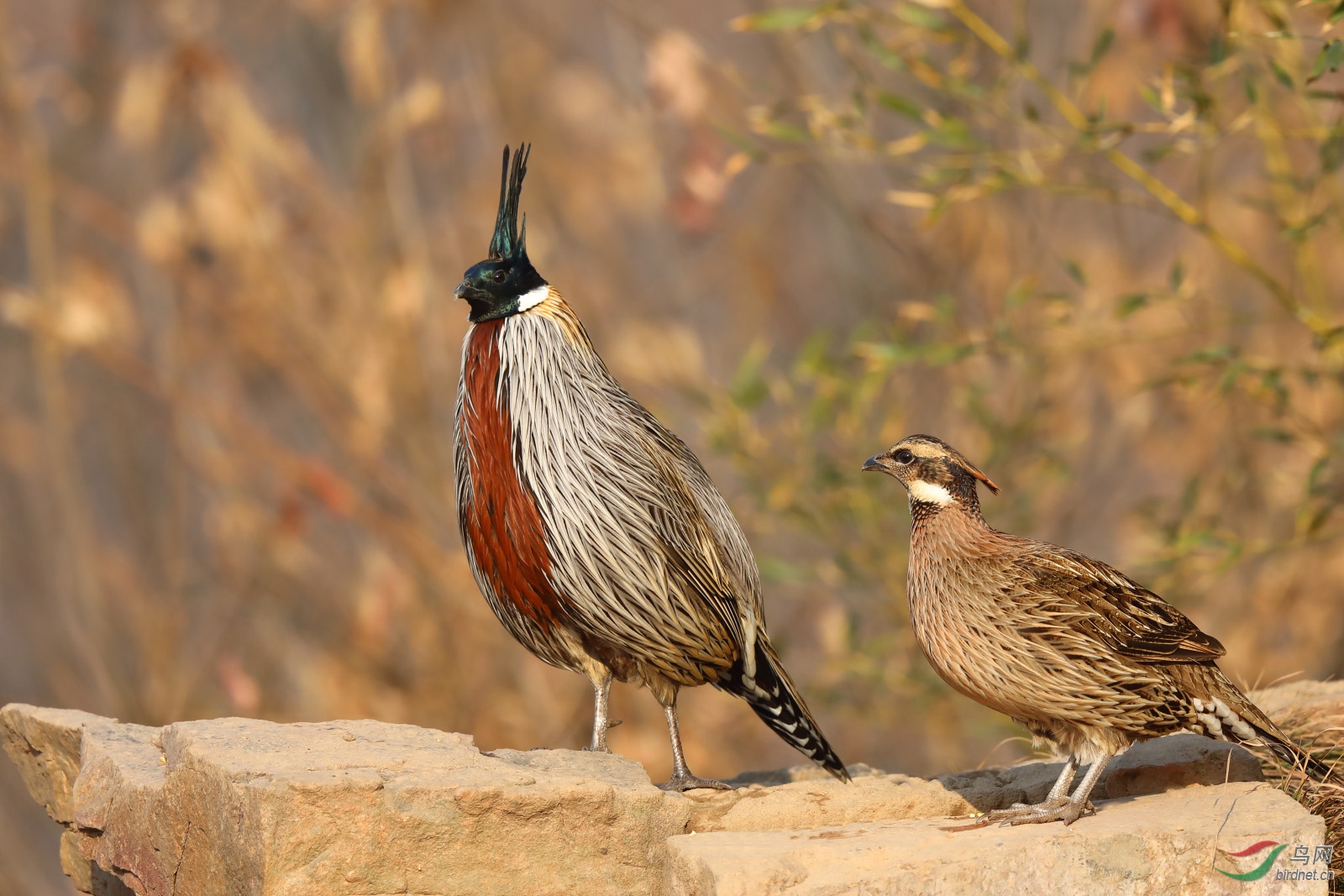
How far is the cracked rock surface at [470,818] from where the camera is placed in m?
3.77

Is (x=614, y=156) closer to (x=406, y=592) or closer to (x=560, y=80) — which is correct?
(x=560, y=80)

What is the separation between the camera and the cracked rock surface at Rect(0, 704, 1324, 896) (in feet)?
12.4

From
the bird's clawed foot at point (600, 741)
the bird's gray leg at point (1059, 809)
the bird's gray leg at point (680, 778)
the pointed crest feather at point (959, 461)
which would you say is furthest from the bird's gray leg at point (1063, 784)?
the bird's clawed foot at point (600, 741)

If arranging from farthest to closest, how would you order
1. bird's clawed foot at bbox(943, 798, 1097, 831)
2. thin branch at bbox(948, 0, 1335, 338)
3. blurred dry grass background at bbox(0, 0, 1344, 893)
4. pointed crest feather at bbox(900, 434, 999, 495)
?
blurred dry grass background at bbox(0, 0, 1344, 893)
thin branch at bbox(948, 0, 1335, 338)
pointed crest feather at bbox(900, 434, 999, 495)
bird's clawed foot at bbox(943, 798, 1097, 831)

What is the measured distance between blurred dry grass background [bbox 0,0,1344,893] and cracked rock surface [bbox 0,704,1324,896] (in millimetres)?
2409

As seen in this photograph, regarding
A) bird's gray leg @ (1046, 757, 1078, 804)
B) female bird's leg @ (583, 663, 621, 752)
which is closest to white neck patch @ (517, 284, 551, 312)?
female bird's leg @ (583, 663, 621, 752)

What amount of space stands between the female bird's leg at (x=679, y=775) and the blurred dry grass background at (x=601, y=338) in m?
2.11

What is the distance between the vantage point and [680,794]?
4.43 m

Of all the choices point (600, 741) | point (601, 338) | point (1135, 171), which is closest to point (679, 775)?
point (600, 741)

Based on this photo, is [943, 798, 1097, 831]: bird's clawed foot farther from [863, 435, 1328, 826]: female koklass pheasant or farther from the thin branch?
the thin branch

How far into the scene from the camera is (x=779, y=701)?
498 cm

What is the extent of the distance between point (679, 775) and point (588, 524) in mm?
874

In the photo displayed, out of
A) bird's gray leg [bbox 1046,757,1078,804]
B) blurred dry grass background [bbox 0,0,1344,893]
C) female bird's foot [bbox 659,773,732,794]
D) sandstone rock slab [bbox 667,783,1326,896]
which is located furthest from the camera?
blurred dry grass background [bbox 0,0,1344,893]

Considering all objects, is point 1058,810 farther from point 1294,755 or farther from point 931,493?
point 931,493
